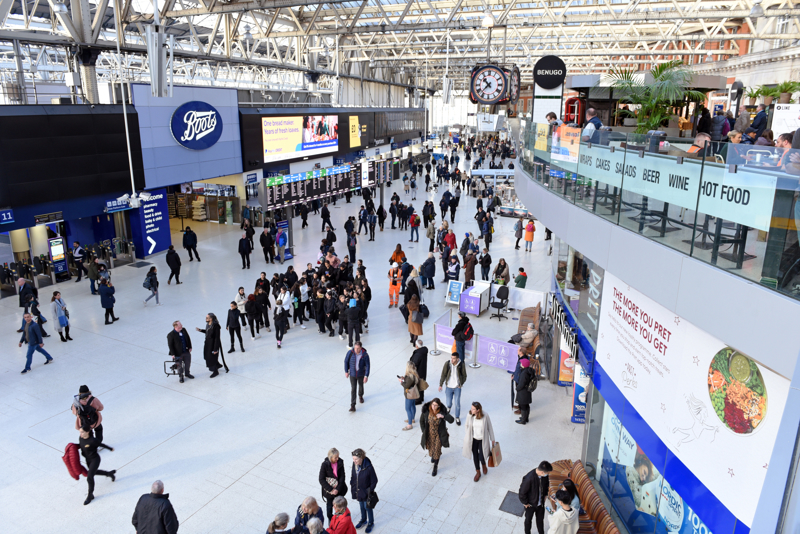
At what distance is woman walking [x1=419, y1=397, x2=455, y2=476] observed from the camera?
746 cm

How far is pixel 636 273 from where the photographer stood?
5.62m

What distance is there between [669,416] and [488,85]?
1241 centimetres

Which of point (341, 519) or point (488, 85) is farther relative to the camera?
point (488, 85)

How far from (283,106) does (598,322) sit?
70.7 ft

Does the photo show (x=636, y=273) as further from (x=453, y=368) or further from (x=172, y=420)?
(x=172, y=420)

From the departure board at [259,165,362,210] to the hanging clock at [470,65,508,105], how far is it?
9094 millimetres

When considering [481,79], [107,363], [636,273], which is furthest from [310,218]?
[636,273]

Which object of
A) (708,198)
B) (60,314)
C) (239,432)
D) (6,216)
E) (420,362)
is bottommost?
(239,432)

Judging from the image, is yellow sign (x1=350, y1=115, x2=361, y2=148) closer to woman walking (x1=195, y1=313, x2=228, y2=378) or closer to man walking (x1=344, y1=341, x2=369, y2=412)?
woman walking (x1=195, y1=313, x2=228, y2=378)

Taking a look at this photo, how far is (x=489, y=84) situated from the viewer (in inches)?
618

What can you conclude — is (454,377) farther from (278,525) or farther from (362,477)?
(278,525)

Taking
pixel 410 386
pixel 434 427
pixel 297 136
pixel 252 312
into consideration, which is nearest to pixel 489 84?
pixel 252 312

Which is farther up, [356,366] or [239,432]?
[356,366]

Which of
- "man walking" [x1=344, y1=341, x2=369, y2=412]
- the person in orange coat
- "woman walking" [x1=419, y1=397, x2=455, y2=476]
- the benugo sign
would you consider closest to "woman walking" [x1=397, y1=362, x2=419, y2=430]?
"man walking" [x1=344, y1=341, x2=369, y2=412]
